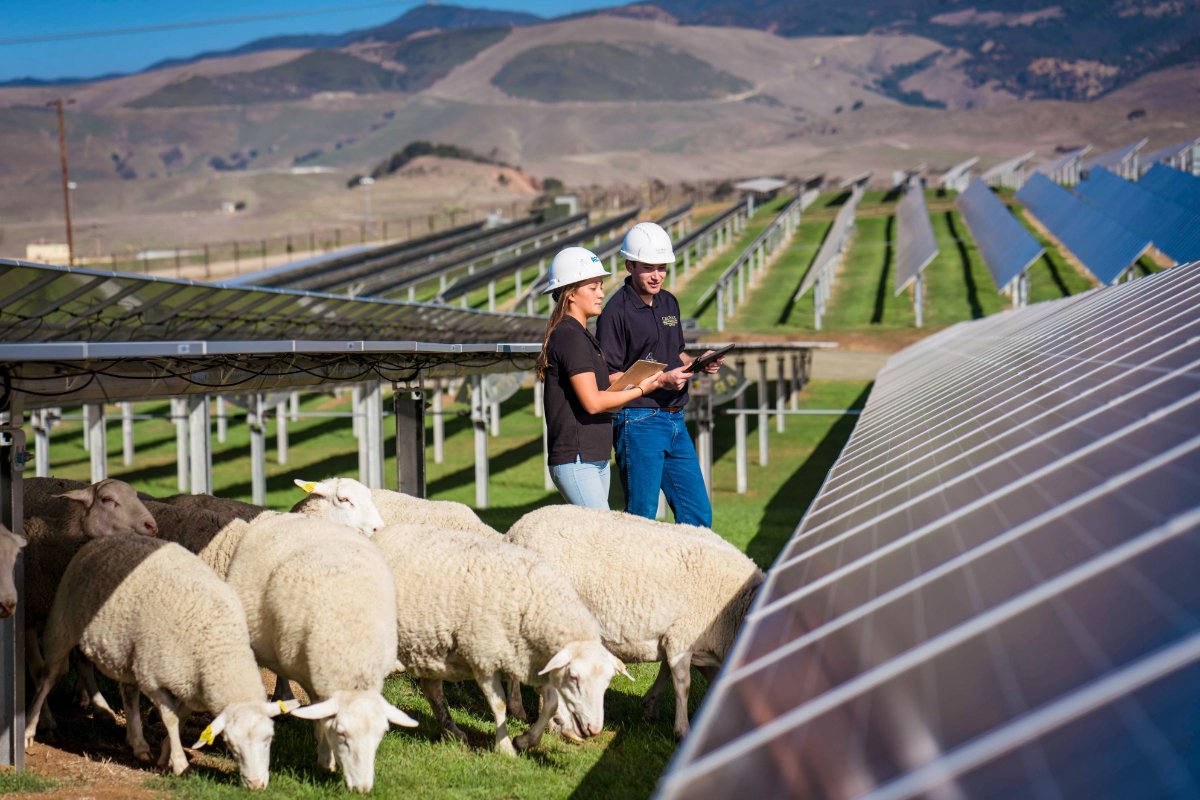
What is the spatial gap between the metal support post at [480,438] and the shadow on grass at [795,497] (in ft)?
14.8

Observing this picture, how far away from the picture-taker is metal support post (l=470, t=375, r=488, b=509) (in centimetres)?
2222

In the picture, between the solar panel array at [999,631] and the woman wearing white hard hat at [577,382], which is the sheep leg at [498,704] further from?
the solar panel array at [999,631]

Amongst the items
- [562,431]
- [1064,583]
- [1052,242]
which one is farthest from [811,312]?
[1064,583]

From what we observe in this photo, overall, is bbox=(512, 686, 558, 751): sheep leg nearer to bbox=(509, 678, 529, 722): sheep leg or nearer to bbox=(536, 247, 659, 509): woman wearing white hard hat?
bbox=(509, 678, 529, 722): sheep leg

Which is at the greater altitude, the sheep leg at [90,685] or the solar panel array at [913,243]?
the solar panel array at [913,243]

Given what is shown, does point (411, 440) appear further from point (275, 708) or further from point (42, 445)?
point (42, 445)

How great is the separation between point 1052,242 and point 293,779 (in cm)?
4815

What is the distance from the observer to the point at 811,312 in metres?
42.1

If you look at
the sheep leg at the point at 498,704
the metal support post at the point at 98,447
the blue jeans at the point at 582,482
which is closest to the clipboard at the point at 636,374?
the blue jeans at the point at 582,482

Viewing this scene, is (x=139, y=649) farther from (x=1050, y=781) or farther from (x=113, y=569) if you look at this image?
(x=1050, y=781)

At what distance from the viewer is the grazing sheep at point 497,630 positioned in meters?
6.93

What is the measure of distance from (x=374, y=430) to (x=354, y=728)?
11575 mm

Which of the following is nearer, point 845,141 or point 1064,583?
point 1064,583

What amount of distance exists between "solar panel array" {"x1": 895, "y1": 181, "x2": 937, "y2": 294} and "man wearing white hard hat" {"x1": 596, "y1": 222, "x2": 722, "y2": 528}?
27.2 m
